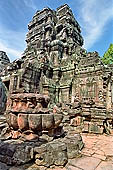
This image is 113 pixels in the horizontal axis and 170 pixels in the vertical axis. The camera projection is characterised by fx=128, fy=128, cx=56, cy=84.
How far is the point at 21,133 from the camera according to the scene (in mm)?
3721

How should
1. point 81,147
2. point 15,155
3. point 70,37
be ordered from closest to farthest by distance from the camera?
point 15,155, point 81,147, point 70,37

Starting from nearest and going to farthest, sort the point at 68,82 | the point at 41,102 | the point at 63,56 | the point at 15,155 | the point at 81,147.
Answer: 1. the point at 15,155
2. the point at 81,147
3. the point at 41,102
4. the point at 68,82
5. the point at 63,56

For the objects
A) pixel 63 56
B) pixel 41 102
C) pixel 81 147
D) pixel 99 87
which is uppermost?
pixel 63 56

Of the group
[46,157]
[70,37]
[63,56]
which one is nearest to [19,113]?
[46,157]

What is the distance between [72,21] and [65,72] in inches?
612

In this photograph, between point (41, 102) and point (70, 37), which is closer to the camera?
point (41, 102)

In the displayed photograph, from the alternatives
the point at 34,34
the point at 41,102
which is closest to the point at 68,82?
the point at 41,102

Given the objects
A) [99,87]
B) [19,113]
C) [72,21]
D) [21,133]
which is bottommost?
[21,133]

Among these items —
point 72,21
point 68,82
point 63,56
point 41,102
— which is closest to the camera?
point 41,102

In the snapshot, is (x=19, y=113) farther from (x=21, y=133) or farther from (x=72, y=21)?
(x=72, y=21)

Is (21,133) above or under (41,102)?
under

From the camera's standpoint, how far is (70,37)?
23812 mm

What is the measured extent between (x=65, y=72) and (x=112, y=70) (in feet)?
17.6

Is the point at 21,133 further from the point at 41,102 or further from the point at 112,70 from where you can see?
the point at 112,70
